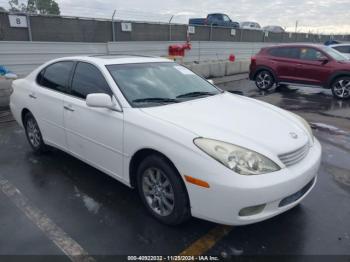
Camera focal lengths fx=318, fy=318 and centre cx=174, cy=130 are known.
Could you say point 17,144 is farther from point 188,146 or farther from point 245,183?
point 245,183

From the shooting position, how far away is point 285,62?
36.1 feet

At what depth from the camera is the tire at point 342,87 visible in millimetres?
9953

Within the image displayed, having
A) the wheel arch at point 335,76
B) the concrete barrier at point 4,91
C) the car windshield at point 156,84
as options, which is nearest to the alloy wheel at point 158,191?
the car windshield at point 156,84

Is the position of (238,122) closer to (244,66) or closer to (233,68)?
(233,68)

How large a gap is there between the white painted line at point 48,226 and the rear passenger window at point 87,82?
4.52 feet

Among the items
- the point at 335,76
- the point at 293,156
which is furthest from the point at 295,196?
the point at 335,76

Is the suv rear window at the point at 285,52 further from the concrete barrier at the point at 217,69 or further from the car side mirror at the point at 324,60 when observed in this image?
the concrete barrier at the point at 217,69

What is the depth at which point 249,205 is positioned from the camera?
2.57 m

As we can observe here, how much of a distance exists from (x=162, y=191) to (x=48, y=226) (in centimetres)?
118

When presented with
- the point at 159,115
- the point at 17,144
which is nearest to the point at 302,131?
the point at 159,115

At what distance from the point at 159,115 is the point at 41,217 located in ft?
5.31

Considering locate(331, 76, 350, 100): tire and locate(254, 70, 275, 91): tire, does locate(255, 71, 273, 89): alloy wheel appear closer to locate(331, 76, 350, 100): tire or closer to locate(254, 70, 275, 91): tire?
locate(254, 70, 275, 91): tire

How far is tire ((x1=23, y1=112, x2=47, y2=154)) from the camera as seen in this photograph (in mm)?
4773

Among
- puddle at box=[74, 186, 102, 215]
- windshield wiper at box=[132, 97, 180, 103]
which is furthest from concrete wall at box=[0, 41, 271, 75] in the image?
windshield wiper at box=[132, 97, 180, 103]
